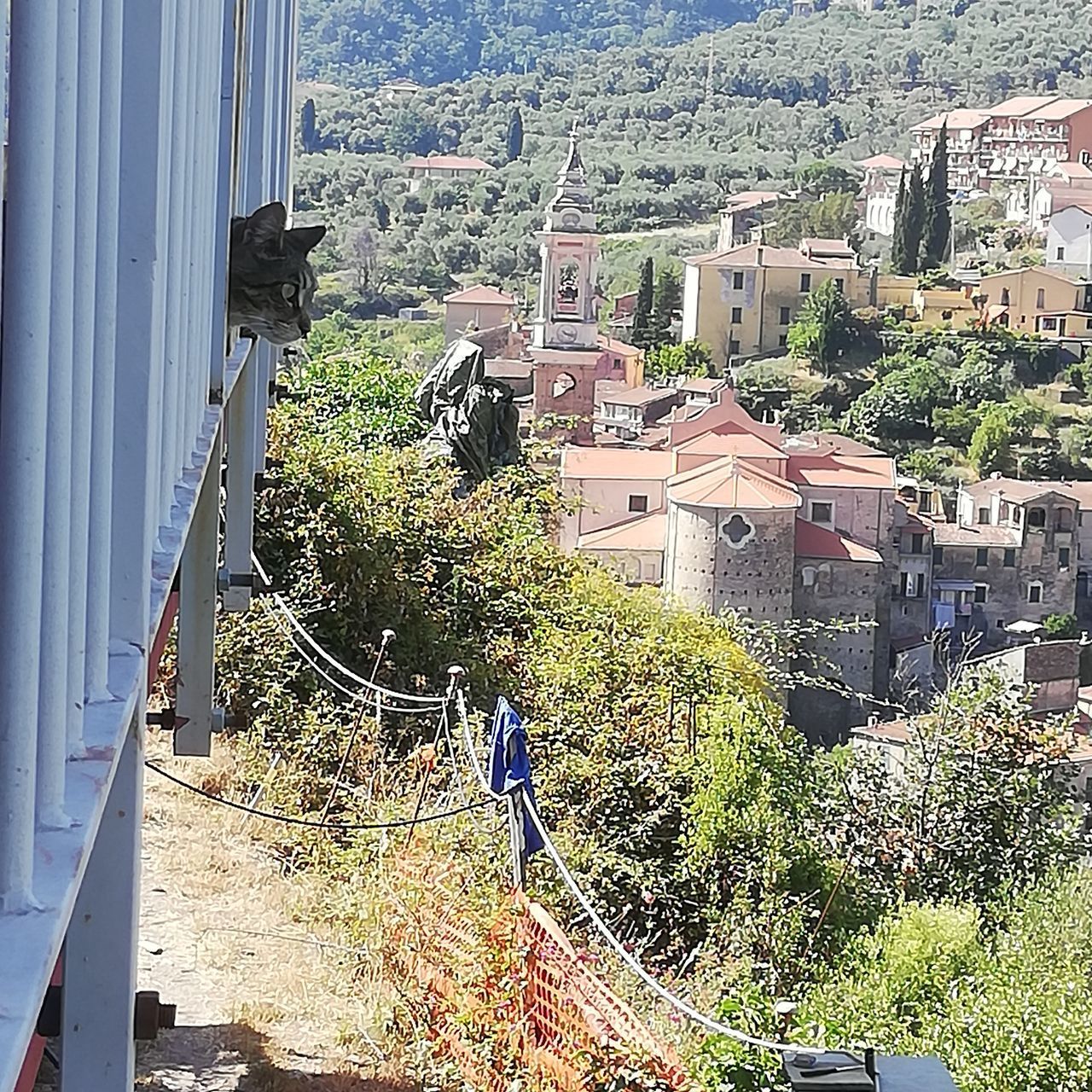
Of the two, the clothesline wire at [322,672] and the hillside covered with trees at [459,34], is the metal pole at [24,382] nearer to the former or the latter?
the clothesline wire at [322,672]

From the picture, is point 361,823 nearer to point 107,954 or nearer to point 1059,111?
point 107,954

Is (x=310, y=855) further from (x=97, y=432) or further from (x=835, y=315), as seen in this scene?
(x=835, y=315)

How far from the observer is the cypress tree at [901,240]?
4347 cm

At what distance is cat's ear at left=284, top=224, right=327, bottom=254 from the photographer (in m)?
1.80

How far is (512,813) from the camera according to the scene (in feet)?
9.23

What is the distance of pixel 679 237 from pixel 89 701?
47.6 meters

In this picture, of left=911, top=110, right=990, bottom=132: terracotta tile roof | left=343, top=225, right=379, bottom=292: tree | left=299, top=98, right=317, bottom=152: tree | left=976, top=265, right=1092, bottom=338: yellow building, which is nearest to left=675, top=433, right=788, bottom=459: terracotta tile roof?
left=343, top=225, right=379, bottom=292: tree

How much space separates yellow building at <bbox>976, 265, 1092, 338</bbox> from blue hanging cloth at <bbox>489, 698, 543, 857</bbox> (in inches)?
1572

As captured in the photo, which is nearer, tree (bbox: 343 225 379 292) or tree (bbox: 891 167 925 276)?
tree (bbox: 343 225 379 292)

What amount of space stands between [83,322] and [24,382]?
157 millimetres

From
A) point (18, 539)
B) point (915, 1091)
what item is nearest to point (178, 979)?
point (915, 1091)

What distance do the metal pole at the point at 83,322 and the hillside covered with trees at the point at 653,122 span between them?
3613 cm

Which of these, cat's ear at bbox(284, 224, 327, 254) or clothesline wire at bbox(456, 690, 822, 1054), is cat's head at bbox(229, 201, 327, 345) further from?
clothesline wire at bbox(456, 690, 822, 1054)

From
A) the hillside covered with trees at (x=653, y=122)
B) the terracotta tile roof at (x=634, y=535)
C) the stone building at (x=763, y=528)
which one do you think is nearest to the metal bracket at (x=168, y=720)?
the stone building at (x=763, y=528)
